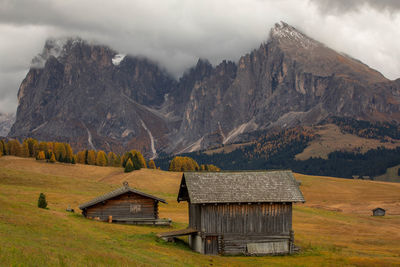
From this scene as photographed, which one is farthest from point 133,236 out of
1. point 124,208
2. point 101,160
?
point 101,160

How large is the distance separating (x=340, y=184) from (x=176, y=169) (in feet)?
190

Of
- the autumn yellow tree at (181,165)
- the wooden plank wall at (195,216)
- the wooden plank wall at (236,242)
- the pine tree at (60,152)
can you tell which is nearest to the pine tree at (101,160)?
the pine tree at (60,152)

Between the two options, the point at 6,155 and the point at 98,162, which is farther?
the point at 98,162

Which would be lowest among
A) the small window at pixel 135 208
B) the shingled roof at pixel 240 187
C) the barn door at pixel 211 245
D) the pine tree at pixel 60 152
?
the barn door at pixel 211 245

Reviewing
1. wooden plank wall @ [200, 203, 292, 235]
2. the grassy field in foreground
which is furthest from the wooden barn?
wooden plank wall @ [200, 203, 292, 235]

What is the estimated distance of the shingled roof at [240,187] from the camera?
135ft

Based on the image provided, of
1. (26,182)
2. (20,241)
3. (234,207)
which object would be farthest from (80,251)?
(26,182)

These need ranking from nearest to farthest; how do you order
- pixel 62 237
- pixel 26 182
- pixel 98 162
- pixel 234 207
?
pixel 62 237, pixel 234 207, pixel 26 182, pixel 98 162

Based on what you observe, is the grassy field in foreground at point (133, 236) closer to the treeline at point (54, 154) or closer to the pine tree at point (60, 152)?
the treeline at point (54, 154)

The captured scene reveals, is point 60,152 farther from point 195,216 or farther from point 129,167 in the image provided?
point 195,216

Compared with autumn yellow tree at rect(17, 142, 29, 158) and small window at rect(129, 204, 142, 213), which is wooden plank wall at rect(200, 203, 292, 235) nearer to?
small window at rect(129, 204, 142, 213)

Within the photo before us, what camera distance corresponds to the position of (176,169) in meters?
A: 165

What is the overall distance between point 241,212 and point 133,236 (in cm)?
1015

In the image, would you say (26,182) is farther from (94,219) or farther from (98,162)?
(98,162)
